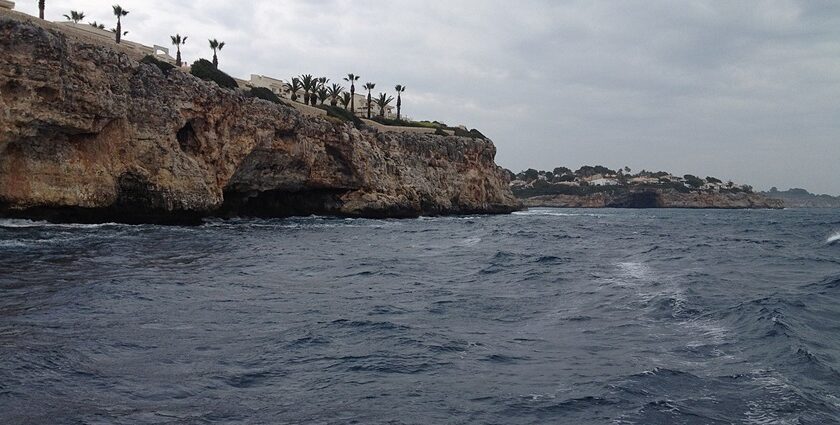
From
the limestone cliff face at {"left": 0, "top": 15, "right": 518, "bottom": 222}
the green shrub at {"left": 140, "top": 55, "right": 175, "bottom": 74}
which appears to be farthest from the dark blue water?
the green shrub at {"left": 140, "top": 55, "right": 175, "bottom": 74}

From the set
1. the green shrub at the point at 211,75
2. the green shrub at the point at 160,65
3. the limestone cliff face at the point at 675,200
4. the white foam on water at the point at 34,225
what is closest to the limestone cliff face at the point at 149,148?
the white foam on water at the point at 34,225

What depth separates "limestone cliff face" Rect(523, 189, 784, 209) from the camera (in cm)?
15688

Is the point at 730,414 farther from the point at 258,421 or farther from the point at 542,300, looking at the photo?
the point at 542,300

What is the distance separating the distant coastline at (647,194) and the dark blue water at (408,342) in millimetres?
148341

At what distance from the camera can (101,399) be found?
723cm

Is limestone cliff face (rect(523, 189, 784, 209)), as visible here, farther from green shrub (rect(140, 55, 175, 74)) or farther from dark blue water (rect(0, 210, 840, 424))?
dark blue water (rect(0, 210, 840, 424))

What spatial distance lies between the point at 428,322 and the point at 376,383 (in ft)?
12.9

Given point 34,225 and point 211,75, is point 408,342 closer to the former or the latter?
point 34,225

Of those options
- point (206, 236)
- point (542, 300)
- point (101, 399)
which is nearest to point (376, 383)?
point (101, 399)

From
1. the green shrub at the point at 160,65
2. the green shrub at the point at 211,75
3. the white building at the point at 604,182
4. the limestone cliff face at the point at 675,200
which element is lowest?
the limestone cliff face at the point at 675,200

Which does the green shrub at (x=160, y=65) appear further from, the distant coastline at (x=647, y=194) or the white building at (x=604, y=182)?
the white building at (x=604, y=182)

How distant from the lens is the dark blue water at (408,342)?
7.30 meters

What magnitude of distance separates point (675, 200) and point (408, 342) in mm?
164892

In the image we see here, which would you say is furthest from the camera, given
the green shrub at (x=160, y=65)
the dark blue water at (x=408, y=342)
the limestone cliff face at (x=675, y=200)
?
the limestone cliff face at (x=675, y=200)
